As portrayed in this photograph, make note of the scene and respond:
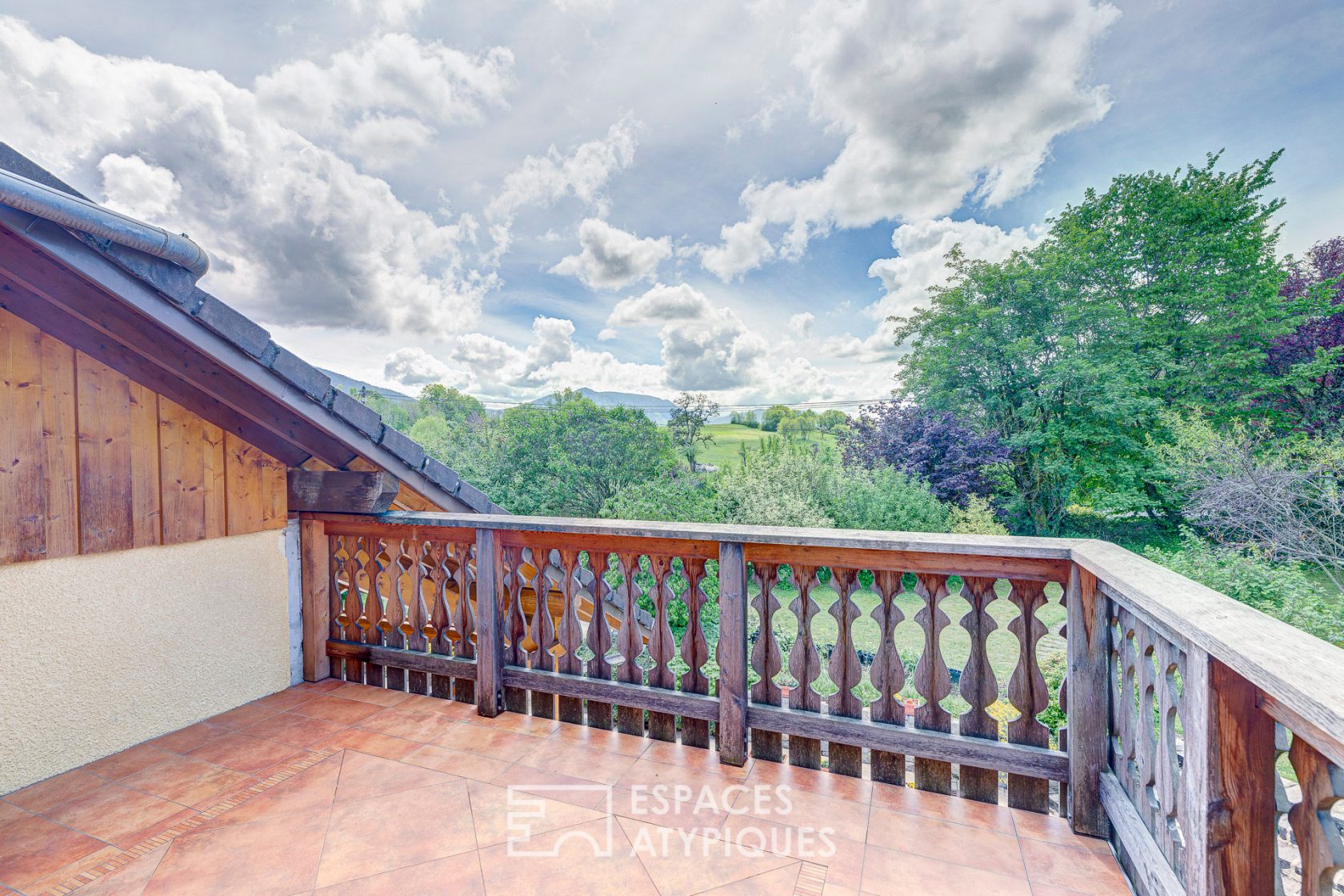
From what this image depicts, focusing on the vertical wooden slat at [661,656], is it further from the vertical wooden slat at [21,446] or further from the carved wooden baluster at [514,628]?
the vertical wooden slat at [21,446]

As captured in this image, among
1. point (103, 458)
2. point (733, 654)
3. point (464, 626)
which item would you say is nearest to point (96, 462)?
point (103, 458)

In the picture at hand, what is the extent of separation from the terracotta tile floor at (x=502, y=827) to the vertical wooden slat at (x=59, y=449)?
94cm

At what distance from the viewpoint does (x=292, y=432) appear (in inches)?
101

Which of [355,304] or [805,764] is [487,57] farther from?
[805,764]

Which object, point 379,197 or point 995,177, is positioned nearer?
point 379,197

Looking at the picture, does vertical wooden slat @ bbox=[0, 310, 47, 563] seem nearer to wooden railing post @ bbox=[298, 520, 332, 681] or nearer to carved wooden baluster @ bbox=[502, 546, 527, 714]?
wooden railing post @ bbox=[298, 520, 332, 681]

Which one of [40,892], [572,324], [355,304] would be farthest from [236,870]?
[572,324]

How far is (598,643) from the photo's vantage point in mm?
2305

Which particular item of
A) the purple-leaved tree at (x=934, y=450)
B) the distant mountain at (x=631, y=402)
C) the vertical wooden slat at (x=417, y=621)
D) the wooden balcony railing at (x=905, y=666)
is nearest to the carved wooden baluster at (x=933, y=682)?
the wooden balcony railing at (x=905, y=666)

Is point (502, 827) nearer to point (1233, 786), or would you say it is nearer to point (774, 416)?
point (1233, 786)

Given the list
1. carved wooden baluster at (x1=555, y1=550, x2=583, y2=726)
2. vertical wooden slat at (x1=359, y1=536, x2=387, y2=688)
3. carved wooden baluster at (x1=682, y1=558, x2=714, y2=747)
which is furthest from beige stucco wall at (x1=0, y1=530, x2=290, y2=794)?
carved wooden baluster at (x1=682, y1=558, x2=714, y2=747)

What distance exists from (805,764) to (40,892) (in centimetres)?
232

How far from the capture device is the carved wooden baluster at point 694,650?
2102mm

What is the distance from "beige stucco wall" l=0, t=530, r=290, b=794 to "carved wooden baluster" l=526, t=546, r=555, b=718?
4.84 feet
